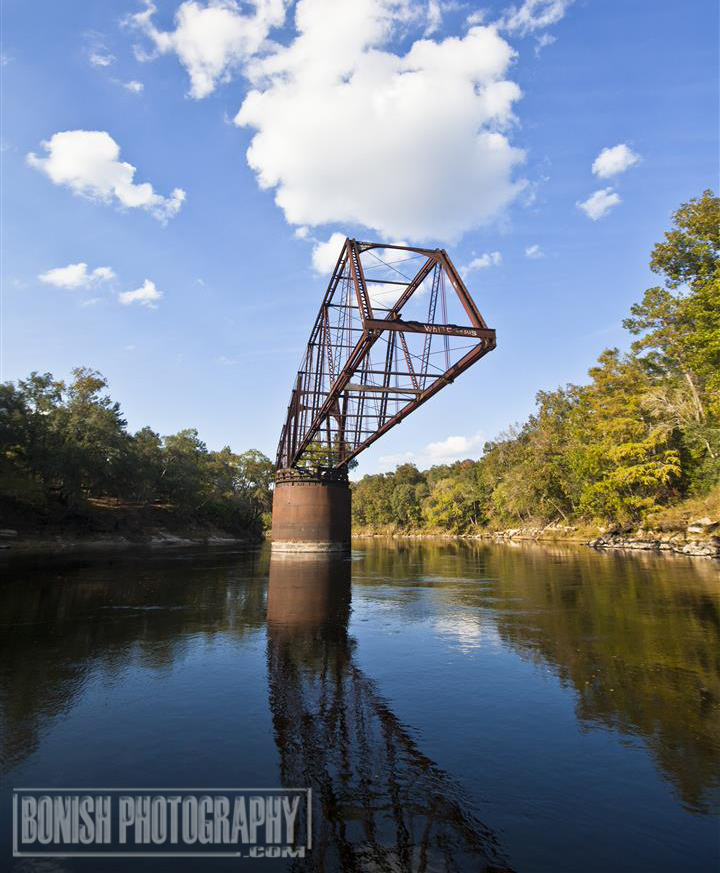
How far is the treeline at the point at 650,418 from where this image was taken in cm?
3519

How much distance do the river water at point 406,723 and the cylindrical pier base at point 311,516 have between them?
29332 mm

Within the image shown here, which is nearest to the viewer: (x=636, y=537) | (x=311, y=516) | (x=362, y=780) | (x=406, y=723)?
(x=362, y=780)

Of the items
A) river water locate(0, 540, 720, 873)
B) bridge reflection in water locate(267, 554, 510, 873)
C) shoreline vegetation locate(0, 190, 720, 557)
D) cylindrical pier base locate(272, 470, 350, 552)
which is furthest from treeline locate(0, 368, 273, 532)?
bridge reflection in water locate(267, 554, 510, 873)

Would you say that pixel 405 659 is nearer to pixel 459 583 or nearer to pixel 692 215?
pixel 459 583

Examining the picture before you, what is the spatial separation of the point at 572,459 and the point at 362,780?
59.4 meters

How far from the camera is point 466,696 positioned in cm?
818

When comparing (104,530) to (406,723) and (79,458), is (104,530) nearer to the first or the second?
(79,458)

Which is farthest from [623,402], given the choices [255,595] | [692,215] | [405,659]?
[405,659]

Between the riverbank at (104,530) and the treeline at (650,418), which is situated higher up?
the treeline at (650,418)

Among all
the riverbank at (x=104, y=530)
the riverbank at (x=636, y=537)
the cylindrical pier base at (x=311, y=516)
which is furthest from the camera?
the riverbank at (x=104, y=530)

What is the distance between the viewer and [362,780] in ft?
17.6

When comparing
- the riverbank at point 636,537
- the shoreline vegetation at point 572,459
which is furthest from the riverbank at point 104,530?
the riverbank at point 636,537

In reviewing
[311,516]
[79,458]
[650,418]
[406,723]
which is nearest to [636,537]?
[650,418]

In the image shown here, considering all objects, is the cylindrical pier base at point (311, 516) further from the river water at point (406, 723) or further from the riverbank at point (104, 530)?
the river water at point (406, 723)
